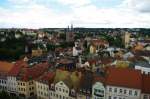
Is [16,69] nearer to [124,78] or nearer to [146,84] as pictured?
[124,78]

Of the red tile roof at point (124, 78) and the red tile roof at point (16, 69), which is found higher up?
the red tile roof at point (124, 78)

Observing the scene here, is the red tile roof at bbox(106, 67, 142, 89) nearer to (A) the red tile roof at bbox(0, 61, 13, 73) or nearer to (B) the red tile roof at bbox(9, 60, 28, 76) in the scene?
(B) the red tile roof at bbox(9, 60, 28, 76)

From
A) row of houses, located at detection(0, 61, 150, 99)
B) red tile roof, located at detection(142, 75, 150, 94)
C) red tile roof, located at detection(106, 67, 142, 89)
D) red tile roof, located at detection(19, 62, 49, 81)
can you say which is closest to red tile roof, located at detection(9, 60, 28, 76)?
row of houses, located at detection(0, 61, 150, 99)

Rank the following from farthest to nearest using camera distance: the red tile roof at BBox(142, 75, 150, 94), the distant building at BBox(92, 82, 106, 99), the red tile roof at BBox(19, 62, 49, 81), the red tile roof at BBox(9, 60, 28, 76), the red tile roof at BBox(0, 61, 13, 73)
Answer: the red tile roof at BBox(0, 61, 13, 73)
the red tile roof at BBox(9, 60, 28, 76)
the red tile roof at BBox(19, 62, 49, 81)
the distant building at BBox(92, 82, 106, 99)
the red tile roof at BBox(142, 75, 150, 94)

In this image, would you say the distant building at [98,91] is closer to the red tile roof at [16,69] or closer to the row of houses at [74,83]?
the row of houses at [74,83]

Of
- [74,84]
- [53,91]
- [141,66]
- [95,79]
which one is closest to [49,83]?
[53,91]

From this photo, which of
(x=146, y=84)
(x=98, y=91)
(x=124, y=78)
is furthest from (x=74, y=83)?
(x=146, y=84)

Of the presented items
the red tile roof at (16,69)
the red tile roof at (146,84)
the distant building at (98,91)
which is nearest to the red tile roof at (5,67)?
the red tile roof at (16,69)

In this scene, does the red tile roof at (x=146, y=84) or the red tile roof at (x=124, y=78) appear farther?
the red tile roof at (x=124, y=78)
